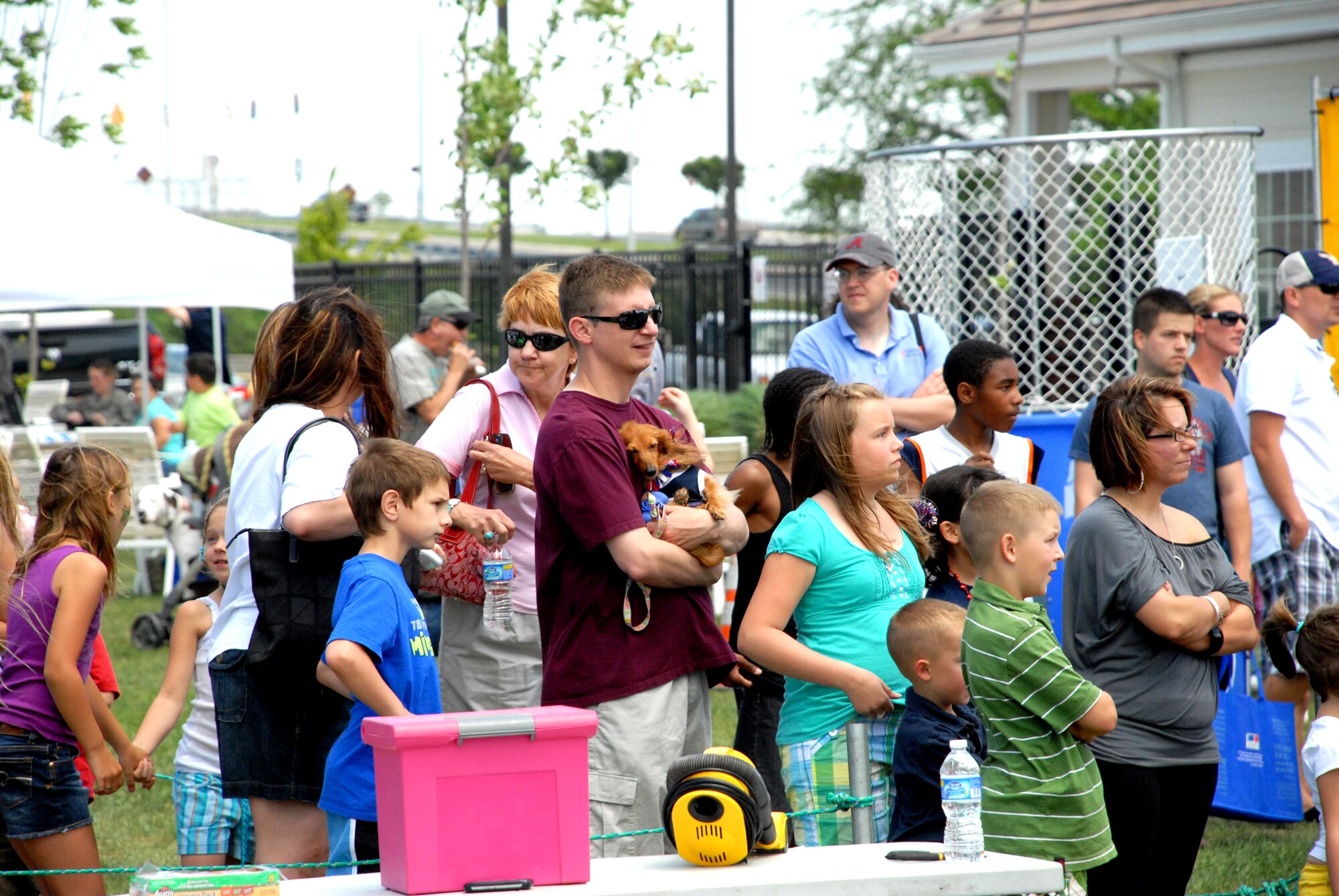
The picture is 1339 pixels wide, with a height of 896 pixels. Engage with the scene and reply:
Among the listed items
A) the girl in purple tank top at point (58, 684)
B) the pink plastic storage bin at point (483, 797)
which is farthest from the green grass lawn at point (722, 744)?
the pink plastic storage bin at point (483, 797)

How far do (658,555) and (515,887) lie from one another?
0.95m

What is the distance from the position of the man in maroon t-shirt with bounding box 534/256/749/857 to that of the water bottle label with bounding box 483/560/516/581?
2.03ft

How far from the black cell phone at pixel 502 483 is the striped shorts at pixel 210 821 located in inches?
46.6

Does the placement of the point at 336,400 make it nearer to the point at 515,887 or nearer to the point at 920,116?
the point at 515,887

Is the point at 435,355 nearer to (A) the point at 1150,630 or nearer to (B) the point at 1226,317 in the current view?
(B) the point at 1226,317

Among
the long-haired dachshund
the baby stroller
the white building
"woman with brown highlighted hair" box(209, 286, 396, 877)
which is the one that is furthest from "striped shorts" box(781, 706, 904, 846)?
the white building

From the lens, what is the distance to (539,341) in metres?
4.31

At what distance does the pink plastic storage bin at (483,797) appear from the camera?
2.41m

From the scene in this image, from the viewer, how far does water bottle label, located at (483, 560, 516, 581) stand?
160 inches

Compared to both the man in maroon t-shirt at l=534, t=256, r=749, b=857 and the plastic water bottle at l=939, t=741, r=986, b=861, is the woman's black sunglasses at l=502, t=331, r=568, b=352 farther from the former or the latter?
the plastic water bottle at l=939, t=741, r=986, b=861

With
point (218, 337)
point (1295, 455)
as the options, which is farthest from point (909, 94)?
point (1295, 455)

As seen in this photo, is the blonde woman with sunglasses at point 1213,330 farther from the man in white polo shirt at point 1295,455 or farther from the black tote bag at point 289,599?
the black tote bag at point 289,599

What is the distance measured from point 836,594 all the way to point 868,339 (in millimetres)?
2466

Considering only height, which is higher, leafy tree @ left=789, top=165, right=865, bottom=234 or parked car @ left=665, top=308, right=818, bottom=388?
leafy tree @ left=789, top=165, right=865, bottom=234
